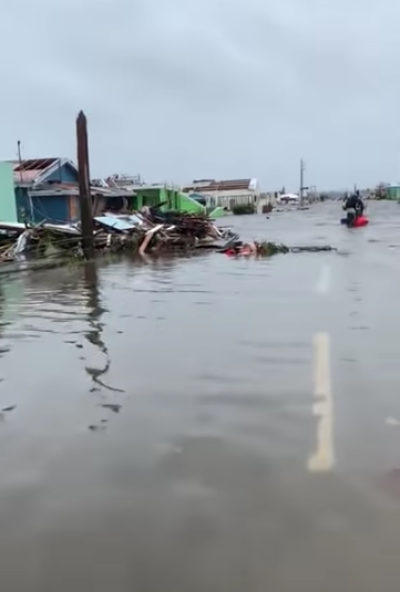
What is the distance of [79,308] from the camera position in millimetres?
10984

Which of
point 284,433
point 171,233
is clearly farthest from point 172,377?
point 171,233

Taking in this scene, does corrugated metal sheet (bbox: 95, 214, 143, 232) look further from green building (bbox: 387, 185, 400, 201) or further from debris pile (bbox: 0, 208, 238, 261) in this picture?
green building (bbox: 387, 185, 400, 201)

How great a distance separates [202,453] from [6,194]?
2242 cm

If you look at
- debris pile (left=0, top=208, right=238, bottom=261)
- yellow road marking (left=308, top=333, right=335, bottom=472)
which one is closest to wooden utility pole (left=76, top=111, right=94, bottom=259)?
debris pile (left=0, top=208, right=238, bottom=261)

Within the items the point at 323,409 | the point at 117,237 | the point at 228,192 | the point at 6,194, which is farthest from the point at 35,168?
the point at 228,192

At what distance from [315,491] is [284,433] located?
3.11ft

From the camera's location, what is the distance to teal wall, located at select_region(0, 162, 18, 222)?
24.6 meters

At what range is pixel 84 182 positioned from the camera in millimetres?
20781

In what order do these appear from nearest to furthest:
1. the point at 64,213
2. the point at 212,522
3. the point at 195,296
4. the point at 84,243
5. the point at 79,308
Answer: the point at 212,522 < the point at 79,308 < the point at 195,296 < the point at 84,243 < the point at 64,213

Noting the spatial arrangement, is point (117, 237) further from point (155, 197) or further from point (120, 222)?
point (155, 197)

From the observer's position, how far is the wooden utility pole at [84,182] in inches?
811

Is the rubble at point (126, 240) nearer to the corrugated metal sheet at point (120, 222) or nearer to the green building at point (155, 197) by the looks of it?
the corrugated metal sheet at point (120, 222)

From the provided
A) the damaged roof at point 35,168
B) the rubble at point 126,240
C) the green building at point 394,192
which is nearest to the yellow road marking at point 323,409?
the rubble at point 126,240

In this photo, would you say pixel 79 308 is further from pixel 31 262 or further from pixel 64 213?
pixel 64 213
